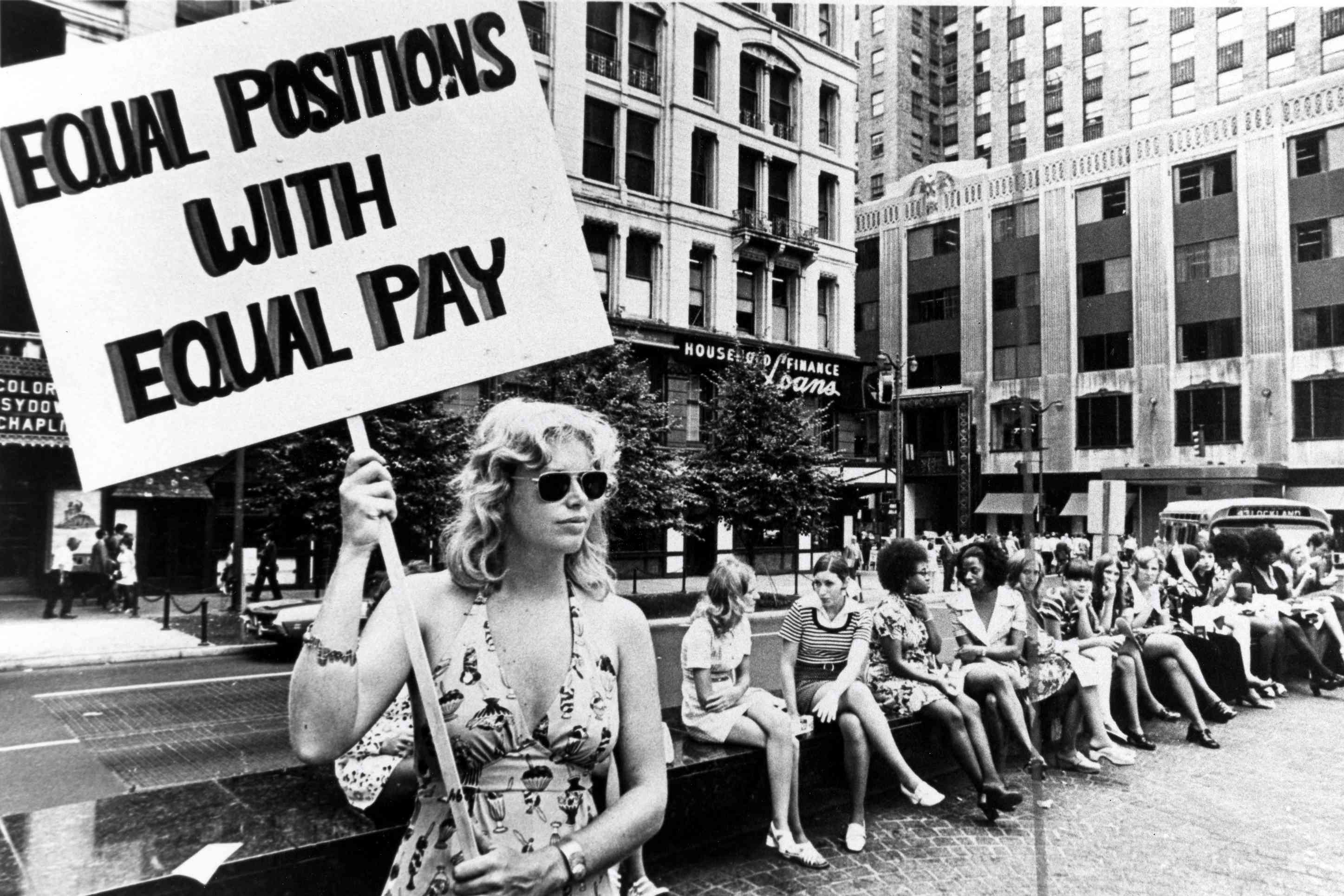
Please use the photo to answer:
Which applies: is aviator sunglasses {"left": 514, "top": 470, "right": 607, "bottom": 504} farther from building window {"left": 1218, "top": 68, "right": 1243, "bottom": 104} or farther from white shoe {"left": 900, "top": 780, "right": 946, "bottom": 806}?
building window {"left": 1218, "top": 68, "right": 1243, "bottom": 104}

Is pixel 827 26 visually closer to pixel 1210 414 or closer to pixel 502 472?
pixel 1210 414

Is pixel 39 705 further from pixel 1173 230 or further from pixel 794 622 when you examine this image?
pixel 1173 230

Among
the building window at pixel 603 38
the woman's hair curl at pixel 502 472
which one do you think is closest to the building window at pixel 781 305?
the building window at pixel 603 38

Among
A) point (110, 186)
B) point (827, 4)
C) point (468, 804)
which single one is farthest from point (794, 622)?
point (827, 4)

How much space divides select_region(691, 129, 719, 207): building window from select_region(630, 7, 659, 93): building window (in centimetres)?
51

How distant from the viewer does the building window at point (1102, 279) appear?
3.37 metres

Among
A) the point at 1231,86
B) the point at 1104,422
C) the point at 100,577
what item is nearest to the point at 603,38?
the point at 1231,86

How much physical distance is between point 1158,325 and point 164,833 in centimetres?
407

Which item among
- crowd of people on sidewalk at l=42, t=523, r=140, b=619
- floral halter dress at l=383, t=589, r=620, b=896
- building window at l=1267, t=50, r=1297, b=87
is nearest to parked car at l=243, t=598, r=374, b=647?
crowd of people on sidewalk at l=42, t=523, r=140, b=619

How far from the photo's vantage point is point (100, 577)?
19.8ft

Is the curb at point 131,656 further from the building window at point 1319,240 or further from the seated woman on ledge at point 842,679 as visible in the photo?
the building window at point 1319,240

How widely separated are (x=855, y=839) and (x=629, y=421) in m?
4.14

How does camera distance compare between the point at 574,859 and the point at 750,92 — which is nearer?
the point at 574,859

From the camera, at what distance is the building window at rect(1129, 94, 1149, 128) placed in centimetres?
327
